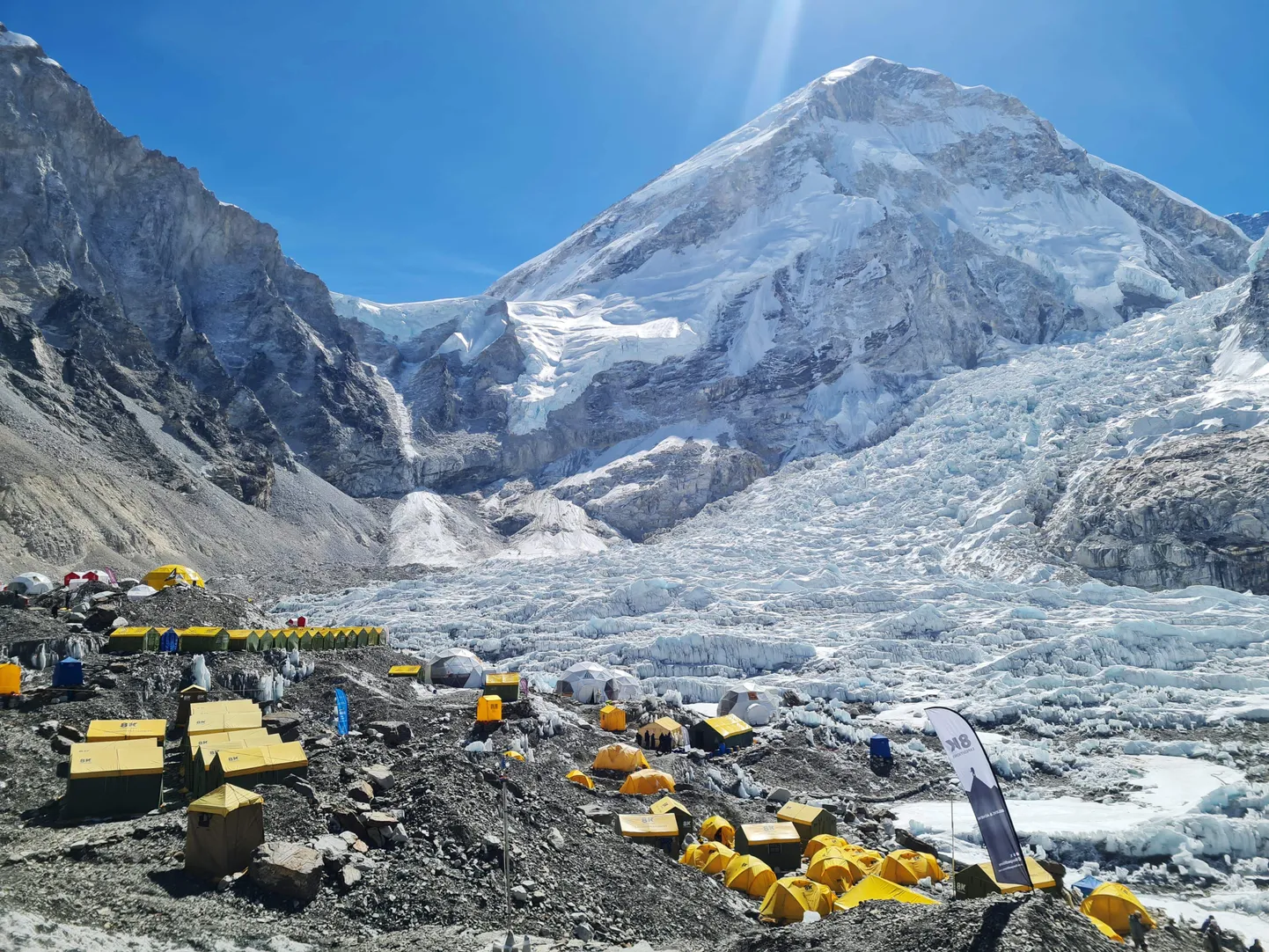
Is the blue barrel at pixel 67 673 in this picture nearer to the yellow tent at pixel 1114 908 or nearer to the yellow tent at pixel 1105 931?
the yellow tent at pixel 1105 931

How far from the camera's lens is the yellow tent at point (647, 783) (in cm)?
1905

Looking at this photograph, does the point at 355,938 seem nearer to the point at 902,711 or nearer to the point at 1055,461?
the point at 902,711

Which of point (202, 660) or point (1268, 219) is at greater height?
point (1268, 219)

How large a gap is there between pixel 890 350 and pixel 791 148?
6365 centimetres

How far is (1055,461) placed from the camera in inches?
2445

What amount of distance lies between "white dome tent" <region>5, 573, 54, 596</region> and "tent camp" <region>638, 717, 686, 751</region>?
67.0 feet

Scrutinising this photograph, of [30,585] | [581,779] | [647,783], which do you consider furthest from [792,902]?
[30,585]

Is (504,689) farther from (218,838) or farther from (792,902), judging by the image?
(218,838)

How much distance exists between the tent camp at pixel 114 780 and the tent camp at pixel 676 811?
933 cm

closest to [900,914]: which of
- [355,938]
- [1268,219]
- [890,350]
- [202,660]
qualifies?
[355,938]

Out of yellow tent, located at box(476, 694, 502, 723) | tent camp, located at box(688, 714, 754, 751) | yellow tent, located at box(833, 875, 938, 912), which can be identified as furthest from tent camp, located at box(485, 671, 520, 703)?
yellow tent, located at box(833, 875, 938, 912)

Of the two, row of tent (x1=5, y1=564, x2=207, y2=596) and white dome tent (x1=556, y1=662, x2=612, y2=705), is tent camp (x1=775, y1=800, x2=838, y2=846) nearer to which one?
white dome tent (x1=556, y1=662, x2=612, y2=705)

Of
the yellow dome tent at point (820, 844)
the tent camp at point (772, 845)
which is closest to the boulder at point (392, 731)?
the tent camp at point (772, 845)

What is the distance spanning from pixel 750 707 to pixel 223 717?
18.8 m
